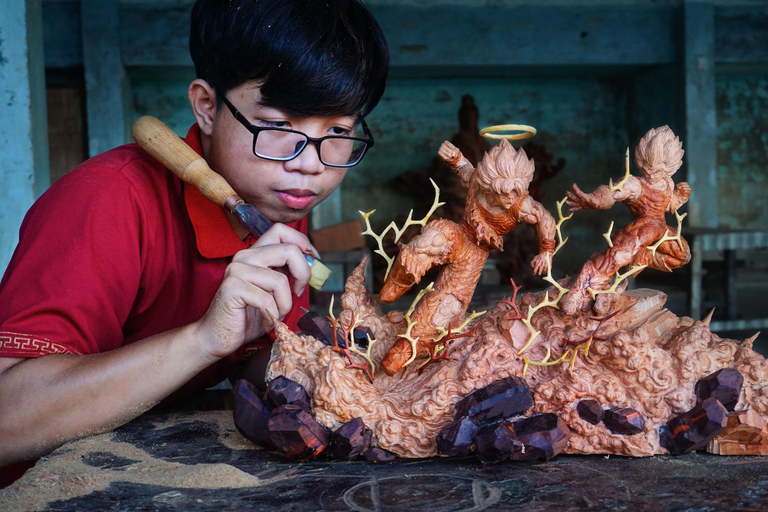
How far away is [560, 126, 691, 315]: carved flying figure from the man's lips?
0.54m

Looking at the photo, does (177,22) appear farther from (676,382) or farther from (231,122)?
(676,382)

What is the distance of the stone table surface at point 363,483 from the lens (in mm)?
979

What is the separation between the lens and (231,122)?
142cm

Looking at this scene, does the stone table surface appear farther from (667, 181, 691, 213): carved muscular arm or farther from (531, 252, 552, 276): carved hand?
(667, 181, 691, 213): carved muscular arm

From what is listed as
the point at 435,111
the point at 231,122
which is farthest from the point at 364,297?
the point at 435,111

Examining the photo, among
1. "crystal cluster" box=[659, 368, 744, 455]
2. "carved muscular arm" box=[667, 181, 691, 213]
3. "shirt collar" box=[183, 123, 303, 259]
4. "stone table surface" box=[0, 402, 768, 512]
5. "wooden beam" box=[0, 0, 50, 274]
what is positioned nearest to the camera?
"stone table surface" box=[0, 402, 768, 512]

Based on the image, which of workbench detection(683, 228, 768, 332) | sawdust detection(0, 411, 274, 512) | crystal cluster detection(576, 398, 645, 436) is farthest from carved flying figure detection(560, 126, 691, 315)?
workbench detection(683, 228, 768, 332)

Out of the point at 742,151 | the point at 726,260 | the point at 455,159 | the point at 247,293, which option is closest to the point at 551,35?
the point at 726,260

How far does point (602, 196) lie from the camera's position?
1.25 meters

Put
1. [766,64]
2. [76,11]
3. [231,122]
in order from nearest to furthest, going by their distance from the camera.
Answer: [231,122]
[76,11]
[766,64]

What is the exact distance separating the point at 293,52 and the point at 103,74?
174 inches

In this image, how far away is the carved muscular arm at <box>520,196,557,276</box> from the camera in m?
1.25

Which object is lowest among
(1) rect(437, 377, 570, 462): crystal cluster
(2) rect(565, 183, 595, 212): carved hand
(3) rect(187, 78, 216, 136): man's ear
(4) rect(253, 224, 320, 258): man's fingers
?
(1) rect(437, 377, 570, 462): crystal cluster

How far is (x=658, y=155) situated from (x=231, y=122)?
85 cm
